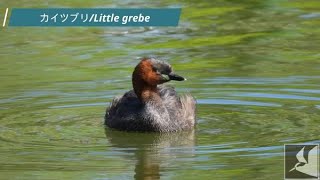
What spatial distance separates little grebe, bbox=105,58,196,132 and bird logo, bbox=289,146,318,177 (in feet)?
7.06

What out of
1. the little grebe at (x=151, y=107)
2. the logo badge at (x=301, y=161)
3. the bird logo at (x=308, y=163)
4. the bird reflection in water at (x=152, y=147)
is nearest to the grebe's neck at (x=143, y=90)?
the little grebe at (x=151, y=107)

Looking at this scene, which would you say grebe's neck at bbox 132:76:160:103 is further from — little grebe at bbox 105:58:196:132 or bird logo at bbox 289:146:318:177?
bird logo at bbox 289:146:318:177

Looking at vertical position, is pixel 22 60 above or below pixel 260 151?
below

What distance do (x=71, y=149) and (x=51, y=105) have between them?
2487mm

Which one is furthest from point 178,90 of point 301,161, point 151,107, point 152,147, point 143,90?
point 301,161

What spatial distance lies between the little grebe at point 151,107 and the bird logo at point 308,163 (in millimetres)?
2151

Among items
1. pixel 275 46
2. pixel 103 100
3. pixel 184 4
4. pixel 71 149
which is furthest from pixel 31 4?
pixel 71 149

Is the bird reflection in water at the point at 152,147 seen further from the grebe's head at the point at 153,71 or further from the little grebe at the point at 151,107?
the grebe's head at the point at 153,71

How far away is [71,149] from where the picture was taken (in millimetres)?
12312

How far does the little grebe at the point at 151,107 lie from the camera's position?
1359cm

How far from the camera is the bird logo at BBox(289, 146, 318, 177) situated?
11086mm

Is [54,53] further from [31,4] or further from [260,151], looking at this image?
[260,151]

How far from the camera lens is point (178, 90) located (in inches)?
613

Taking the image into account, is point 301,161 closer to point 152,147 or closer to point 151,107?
point 152,147
